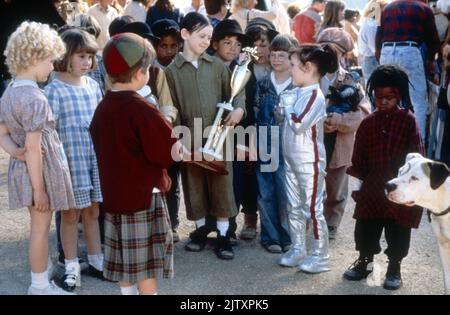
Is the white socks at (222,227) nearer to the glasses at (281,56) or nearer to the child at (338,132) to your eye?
the child at (338,132)

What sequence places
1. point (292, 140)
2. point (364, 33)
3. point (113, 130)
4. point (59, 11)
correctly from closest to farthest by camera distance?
1. point (113, 130)
2. point (292, 140)
3. point (59, 11)
4. point (364, 33)

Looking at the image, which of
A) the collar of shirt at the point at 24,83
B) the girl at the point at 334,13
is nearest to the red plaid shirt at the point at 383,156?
the collar of shirt at the point at 24,83

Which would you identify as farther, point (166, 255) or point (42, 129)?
point (42, 129)

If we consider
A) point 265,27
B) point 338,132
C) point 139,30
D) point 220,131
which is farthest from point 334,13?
point 220,131

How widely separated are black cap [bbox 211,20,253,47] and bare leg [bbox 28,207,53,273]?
193cm

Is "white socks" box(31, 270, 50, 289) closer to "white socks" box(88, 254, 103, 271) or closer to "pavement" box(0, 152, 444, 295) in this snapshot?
"pavement" box(0, 152, 444, 295)

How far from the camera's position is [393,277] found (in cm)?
442

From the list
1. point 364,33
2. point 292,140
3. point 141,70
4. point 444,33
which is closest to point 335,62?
point 292,140

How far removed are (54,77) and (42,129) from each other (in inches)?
27.4

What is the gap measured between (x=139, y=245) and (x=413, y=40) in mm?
4630

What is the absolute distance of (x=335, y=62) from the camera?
4840 mm

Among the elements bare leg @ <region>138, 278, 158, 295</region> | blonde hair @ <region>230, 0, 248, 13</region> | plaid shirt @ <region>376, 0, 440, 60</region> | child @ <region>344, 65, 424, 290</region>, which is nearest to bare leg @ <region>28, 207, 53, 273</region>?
bare leg @ <region>138, 278, 158, 295</region>

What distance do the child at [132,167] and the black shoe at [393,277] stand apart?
5.13 ft
